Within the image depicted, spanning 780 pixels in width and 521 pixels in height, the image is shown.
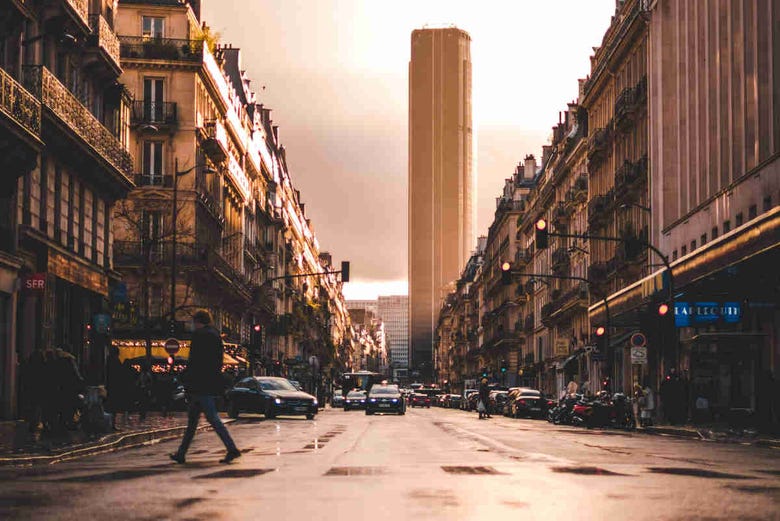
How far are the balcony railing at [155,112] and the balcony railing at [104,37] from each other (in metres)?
22.0

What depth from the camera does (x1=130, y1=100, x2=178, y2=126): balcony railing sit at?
65938 mm

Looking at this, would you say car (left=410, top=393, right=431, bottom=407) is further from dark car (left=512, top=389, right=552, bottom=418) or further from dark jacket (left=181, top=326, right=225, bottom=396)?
dark jacket (left=181, top=326, right=225, bottom=396)

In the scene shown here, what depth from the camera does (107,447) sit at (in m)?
21.7

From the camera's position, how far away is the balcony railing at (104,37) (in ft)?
135

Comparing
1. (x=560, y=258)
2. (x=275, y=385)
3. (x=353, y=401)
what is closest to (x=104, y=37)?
(x=275, y=385)

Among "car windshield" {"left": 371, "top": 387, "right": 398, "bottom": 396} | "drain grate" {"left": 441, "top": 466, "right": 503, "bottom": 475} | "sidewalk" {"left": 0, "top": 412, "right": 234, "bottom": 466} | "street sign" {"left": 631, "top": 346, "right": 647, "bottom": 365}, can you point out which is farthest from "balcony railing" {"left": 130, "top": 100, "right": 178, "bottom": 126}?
"drain grate" {"left": 441, "top": 466, "right": 503, "bottom": 475}

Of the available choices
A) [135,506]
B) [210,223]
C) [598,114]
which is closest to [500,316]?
[598,114]

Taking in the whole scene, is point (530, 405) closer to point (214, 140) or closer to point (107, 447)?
point (214, 140)

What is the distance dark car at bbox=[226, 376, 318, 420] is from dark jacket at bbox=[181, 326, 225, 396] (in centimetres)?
3011

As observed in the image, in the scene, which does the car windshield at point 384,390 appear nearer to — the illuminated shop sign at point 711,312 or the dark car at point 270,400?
the dark car at point 270,400

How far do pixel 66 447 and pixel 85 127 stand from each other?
19.4 metres

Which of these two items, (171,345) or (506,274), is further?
(506,274)

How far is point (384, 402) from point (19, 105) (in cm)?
3574

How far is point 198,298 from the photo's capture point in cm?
6738
